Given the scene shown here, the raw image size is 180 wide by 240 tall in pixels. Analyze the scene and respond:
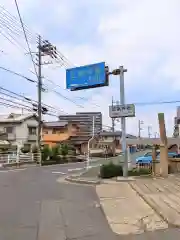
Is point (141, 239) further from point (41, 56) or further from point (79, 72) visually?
point (41, 56)

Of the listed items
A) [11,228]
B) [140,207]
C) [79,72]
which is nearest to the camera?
[11,228]

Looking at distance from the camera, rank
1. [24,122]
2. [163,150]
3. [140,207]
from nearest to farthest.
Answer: [140,207]
[163,150]
[24,122]

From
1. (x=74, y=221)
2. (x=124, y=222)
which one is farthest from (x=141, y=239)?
(x=74, y=221)

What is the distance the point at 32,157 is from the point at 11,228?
34.0 m

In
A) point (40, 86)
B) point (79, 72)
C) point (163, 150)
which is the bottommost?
point (163, 150)

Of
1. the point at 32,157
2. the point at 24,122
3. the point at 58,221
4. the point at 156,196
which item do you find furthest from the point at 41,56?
the point at 58,221

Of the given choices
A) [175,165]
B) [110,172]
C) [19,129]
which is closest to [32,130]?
[19,129]

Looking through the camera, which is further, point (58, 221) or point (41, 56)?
point (41, 56)

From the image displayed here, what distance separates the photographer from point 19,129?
195ft

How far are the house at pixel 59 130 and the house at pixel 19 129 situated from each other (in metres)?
14.0

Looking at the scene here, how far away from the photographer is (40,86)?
4381 cm

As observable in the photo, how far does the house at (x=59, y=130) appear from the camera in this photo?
250 ft

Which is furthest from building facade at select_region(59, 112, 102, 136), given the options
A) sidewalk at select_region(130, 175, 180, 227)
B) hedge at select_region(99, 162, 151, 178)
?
sidewalk at select_region(130, 175, 180, 227)

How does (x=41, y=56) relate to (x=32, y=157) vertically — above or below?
above
